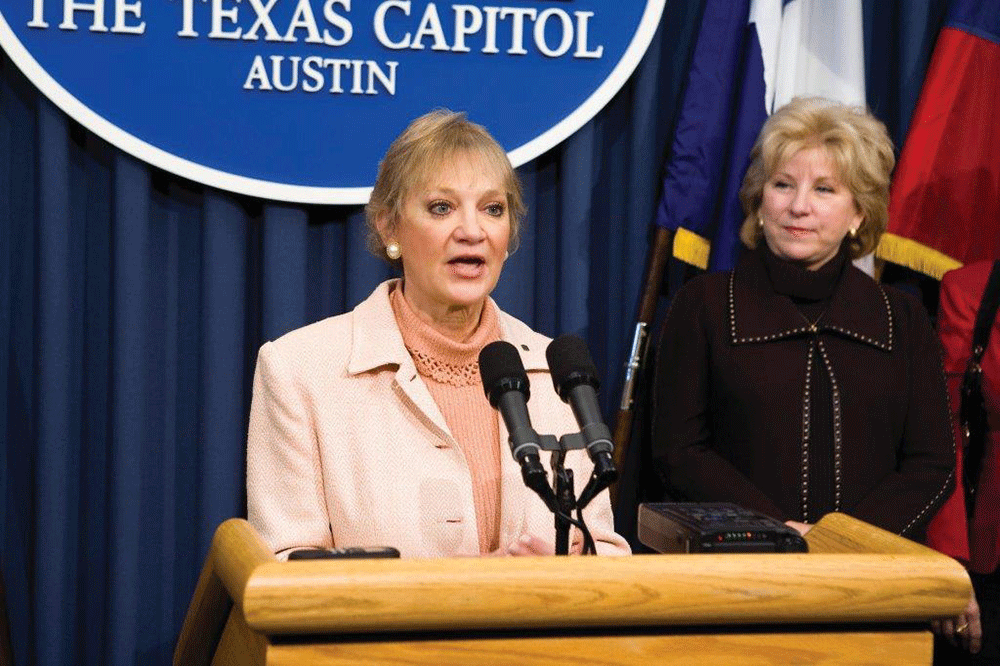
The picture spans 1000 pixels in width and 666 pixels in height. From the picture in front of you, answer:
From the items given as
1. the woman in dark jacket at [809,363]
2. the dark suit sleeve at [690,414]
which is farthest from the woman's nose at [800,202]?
the dark suit sleeve at [690,414]

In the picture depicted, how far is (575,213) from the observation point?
3.38 metres

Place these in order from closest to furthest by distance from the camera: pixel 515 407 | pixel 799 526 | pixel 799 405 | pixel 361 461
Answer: pixel 515 407
pixel 361 461
pixel 799 526
pixel 799 405

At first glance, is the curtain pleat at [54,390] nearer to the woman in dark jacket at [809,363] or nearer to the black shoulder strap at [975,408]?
the woman in dark jacket at [809,363]

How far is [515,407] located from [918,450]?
1.64 meters

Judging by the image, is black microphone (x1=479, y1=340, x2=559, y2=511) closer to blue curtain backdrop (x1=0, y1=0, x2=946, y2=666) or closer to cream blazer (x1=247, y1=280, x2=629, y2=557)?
cream blazer (x1=247, y1=280, x2=629, y2=557)

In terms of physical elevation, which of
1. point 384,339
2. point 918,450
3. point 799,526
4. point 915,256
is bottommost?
point 799,526

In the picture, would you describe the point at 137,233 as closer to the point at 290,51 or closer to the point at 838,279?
the point at 290,51

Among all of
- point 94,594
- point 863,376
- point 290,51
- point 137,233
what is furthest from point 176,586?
point 863,376

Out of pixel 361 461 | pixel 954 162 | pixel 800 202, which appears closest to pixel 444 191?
pixel 361 461

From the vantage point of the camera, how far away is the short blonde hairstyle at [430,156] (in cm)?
249

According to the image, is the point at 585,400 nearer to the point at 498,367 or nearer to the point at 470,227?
the point at 498,367

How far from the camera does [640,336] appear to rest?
3.36m

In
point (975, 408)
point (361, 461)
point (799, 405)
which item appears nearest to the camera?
point (361, 461)

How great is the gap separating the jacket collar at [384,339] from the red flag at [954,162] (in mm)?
1277
